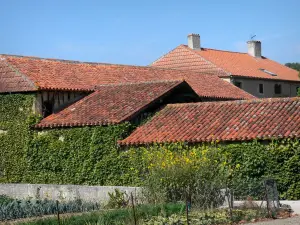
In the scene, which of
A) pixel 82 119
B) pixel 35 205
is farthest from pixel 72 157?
pixel 35 205

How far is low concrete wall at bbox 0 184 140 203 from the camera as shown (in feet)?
74.0

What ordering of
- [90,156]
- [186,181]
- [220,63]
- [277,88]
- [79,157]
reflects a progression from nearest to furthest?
[186,181]
[90,156]
[79,157]
[220,63]
[277,88]

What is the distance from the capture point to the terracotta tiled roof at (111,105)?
26734 mm

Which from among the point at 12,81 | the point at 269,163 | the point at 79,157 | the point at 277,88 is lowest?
the point at 269,163

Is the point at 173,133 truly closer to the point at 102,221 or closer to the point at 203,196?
the point at 203,196

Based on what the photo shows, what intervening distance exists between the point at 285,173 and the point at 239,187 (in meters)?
2.89

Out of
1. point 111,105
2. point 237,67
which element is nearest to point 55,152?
point 111,105

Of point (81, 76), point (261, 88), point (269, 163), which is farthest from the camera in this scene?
point (261, 88)

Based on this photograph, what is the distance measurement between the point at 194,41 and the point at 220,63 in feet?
14.5

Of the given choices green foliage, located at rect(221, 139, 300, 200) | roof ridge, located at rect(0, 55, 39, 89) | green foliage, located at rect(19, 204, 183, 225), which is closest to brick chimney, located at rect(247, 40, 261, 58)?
roof ridge, located at rect(0, 55, 39, 89)

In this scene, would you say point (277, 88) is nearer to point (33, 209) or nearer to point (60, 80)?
point (60, 80)

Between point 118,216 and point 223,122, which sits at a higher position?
point 223,122

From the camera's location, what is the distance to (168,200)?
18.5 meters

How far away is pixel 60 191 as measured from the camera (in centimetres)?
2473
